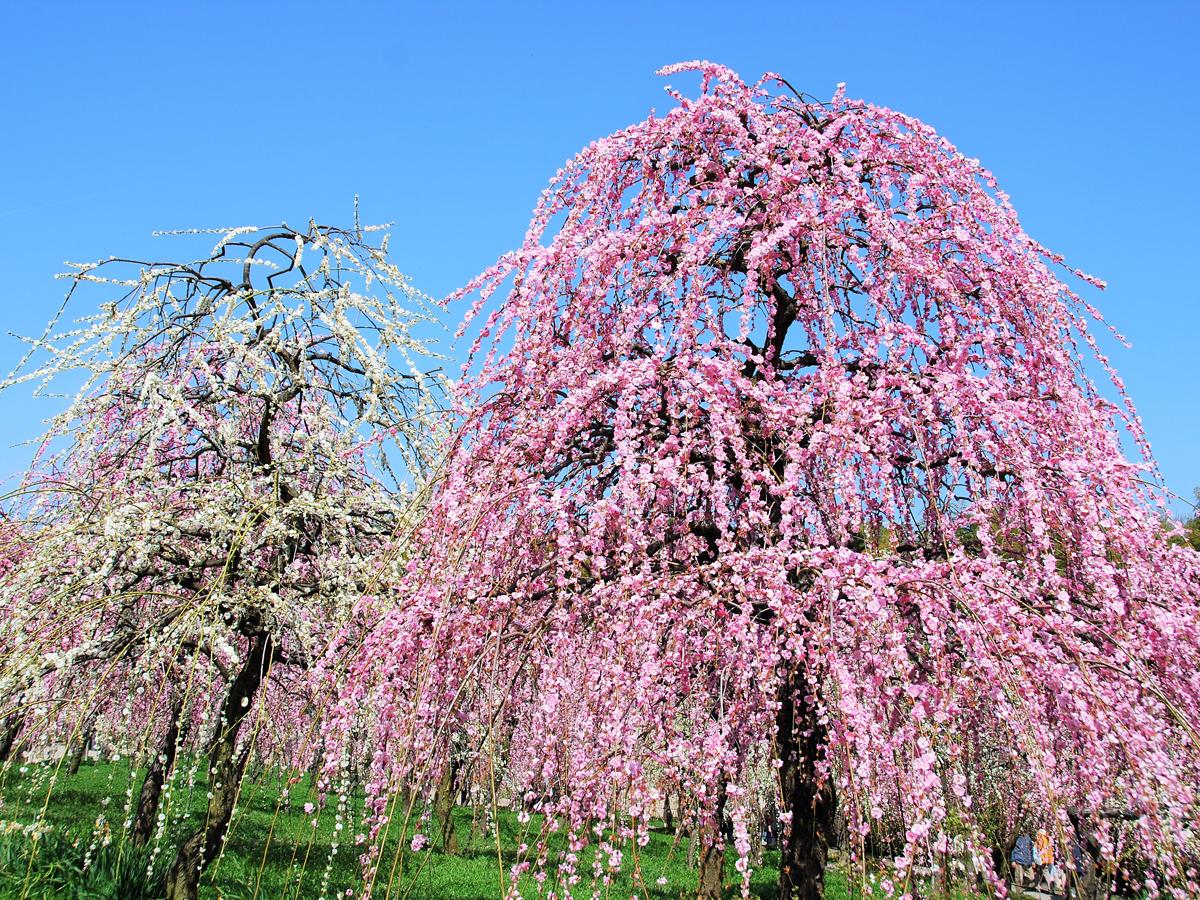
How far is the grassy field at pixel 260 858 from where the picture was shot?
4.74 metres

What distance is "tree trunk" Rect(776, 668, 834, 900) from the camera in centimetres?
473

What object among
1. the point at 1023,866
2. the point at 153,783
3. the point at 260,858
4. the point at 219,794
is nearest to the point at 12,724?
the point at 219,794

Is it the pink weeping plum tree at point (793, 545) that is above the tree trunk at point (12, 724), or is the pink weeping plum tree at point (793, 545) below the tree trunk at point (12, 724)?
above

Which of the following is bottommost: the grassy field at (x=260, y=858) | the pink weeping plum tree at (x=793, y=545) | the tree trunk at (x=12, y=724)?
the grassy field at (x=260, y=858)

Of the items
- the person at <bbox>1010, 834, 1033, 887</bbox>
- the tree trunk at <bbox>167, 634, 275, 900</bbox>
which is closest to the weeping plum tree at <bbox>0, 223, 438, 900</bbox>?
the tree trunk at <bbox>167, 634, 275, 900</bbox>

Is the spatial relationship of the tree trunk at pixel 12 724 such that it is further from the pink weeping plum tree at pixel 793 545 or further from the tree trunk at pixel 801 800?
the tree trunk at pixel 801 800

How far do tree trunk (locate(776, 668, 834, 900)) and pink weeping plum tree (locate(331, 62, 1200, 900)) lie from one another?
3 cm

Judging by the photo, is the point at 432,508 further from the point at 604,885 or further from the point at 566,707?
the point at 604,885

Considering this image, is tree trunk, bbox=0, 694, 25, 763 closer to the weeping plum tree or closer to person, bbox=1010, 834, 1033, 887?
the weeping plum tree

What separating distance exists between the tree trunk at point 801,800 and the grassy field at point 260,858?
1.19 ft

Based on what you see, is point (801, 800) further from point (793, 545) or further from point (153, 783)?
point (153, 783)

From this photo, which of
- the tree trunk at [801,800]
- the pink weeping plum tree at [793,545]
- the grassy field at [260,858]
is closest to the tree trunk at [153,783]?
the grassy field at [260,858]

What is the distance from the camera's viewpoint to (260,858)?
1097 cm

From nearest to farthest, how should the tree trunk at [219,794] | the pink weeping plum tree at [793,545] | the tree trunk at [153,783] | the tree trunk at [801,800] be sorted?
the pink weeping plum tree at [793,545] → the tree trunk at [801,800] → the tree trunk at [219,794] → the tree trunk at [153,783]
